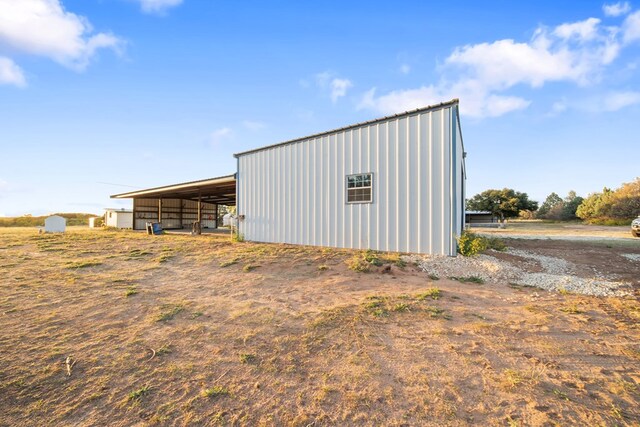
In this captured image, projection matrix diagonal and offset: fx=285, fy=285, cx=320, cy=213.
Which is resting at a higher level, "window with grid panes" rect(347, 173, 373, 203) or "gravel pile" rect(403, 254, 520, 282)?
"window with grid panes" rect(347, 173, 373, 203)

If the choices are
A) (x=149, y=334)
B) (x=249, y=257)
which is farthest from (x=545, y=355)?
(x=249, y=257)

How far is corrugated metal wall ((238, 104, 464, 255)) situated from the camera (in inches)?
330

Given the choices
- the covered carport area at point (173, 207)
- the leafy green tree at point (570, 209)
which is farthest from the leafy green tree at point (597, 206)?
the covered carport area at point (173, 207)

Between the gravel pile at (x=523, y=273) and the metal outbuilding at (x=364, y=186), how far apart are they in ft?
2.32

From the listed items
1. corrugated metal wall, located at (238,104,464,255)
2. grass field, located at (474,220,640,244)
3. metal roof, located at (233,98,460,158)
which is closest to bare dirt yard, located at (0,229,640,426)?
corrugated metal wall, located at (238,104,464,255)

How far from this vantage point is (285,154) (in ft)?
38.3

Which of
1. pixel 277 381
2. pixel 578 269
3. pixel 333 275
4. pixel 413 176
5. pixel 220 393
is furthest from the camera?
pixel 413 176

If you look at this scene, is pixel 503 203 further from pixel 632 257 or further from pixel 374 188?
pixel 374 188

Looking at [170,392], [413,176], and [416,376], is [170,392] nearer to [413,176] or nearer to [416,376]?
[416,376]

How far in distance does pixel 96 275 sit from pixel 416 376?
7.86m

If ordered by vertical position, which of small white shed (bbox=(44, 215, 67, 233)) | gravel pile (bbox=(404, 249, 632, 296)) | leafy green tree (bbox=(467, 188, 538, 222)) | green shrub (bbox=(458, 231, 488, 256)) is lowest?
gravel pile (bbox=(404, 249, 632, 296))

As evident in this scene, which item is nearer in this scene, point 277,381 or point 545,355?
point 277,381

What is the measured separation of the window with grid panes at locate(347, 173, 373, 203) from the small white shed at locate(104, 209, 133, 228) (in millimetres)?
25923

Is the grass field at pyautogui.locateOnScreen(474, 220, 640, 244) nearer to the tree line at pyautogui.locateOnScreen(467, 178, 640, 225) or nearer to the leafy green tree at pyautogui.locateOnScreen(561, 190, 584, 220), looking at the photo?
the tree line at pyautogui.locateOnScreen(467, 178, 640, 225)
